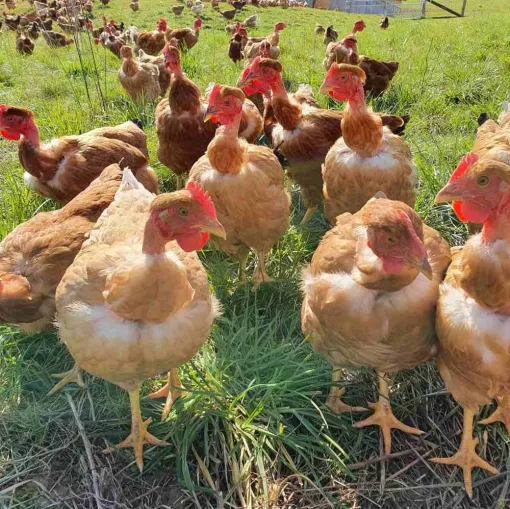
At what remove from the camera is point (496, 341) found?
181 centimetres

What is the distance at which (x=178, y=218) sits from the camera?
182 cm

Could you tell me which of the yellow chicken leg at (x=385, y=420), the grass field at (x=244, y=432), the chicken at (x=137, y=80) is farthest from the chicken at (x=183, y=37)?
the yellow chicken leg at (x=385, y=420)

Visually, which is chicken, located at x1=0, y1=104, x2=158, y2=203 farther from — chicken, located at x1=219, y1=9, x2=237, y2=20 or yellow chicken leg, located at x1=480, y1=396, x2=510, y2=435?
chicken, located at x1=219, y1=9, x2=237, y2=20

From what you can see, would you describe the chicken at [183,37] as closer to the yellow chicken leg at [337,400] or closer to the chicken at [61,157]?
the chicken at [61,157]

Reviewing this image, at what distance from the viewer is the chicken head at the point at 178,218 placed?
180 cm

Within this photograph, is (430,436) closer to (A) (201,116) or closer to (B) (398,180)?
(B) (398,180)

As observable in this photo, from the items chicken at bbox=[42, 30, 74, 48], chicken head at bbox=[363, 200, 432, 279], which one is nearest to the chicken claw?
chicken head at bbox=[363, 200, 432, 279]

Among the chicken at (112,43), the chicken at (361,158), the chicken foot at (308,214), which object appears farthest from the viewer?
the chicken at (112,43)

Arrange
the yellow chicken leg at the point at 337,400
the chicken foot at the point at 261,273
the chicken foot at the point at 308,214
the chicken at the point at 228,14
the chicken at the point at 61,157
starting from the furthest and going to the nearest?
the chicken at the point at 228,14
the chicken foot at the point at 308,214
the chicken at the point at 61,157
the chicken foot at the point at 261,273
the yellow chicken leg at the point at 337,400

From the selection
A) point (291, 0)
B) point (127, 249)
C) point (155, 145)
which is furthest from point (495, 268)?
point (291, 0)

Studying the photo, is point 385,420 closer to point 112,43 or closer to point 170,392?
point 170,392

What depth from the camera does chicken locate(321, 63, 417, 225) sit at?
3092 mm

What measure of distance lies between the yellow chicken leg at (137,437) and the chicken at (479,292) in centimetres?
138

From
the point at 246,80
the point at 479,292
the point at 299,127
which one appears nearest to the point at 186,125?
the point at 246,80
